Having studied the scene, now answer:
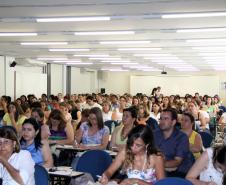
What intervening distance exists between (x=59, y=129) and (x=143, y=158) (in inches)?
155

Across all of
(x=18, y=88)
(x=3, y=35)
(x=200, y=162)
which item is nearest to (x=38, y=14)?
(x=3, y=35)

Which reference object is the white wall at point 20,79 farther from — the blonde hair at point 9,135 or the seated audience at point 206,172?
the seated audience at point 206,172

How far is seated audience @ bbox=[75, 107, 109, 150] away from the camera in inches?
272

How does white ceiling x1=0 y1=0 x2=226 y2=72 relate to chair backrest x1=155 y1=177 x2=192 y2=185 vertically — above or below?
above

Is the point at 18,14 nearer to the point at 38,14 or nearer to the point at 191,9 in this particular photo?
the point at 38,14

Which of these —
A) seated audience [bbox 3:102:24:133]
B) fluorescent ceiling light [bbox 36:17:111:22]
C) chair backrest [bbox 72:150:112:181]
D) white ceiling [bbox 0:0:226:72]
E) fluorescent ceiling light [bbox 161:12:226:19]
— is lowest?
chair backrest [bbox 72:150:112:181]

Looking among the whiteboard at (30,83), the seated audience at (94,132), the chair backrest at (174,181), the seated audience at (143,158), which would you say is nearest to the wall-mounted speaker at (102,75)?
the whiteboard at (30,83)

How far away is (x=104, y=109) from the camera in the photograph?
11.8 metres

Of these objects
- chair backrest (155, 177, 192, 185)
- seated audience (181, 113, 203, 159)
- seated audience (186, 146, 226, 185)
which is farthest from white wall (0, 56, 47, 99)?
chair backrest (155, 177, 192, 185)

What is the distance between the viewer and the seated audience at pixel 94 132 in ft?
22.6

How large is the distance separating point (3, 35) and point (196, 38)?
525 centimetres

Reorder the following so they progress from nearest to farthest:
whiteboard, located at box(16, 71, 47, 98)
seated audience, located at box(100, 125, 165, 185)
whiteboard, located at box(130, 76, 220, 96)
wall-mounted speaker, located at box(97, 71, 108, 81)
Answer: seated audience, located at box(100, 125, 165, 185) → whiteboard, located at box(16, 71, 47, 98) → whiteboard, located at box(130, 76, 220, 96) → wall-mounted speaker, located at box(97, 71, 108, 81)

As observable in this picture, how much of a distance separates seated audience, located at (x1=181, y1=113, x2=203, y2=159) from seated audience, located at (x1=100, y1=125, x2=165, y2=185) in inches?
93.0

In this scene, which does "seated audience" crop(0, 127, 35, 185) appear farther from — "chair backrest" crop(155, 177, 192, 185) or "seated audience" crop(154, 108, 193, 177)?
"seated audience" crop(154, 108, 193, 177)
